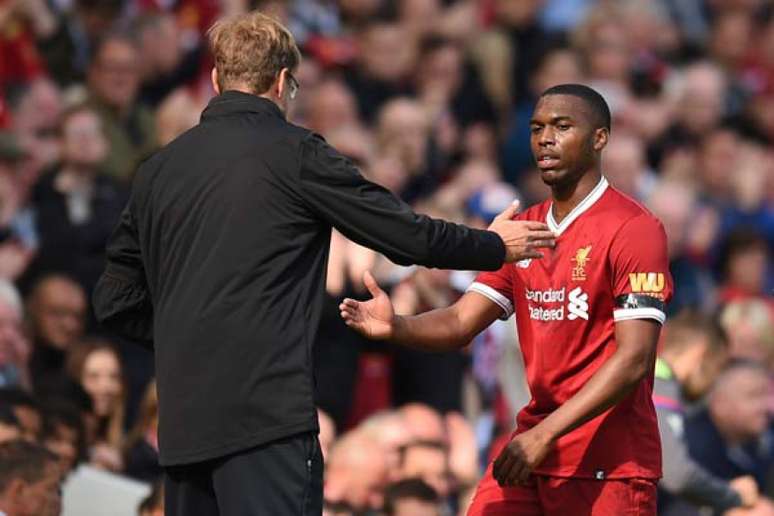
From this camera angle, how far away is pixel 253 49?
636cm

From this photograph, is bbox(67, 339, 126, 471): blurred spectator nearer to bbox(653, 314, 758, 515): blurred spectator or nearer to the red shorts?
bbox(653, 314, 758, 515): blurred spectator

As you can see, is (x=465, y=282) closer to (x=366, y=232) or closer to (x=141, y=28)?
(x=141, y=28)

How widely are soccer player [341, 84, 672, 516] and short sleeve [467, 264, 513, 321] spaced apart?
215 millimetres

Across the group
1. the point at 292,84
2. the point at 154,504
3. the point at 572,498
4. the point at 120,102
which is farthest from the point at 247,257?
the point at 120,102

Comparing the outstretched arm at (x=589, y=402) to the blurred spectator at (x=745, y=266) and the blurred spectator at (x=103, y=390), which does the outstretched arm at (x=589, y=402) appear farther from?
the blurred spectator at (x=745, y=266)

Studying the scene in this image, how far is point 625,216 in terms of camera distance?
6848 mm

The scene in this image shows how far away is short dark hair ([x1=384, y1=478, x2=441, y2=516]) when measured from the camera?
955cm

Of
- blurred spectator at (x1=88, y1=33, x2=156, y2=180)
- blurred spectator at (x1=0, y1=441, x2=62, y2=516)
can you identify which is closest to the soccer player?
blurred spectator at (x1=0, y1=441, x2=62, y2=516)

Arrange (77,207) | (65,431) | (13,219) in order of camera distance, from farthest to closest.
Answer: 1. (13,219)
2. (77,207)
3. (65,431)

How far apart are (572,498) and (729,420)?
3494 millimetres

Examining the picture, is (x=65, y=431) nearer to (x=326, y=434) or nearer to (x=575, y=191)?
(x=326, y=434)

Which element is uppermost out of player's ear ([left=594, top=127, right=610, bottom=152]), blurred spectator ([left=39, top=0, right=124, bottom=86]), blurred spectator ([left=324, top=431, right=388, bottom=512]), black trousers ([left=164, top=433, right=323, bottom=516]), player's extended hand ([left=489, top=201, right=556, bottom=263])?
blurred spectator ([left=39, top=0, right=124, bottom=86])

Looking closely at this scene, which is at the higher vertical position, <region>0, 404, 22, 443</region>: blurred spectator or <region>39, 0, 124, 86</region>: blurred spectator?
<region>39, 0, 124, 86</region>: blurred spectator

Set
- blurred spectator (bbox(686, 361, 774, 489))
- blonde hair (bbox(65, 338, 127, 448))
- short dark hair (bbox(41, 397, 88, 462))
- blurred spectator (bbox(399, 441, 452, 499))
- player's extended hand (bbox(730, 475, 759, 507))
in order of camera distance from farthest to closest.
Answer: blonde hair (bbox(65, 338, 127, 448)) < blurred spectator (bbox(399, 441, 452, 499)) < blurred spectator (bbox(686, 361, 774, 489)) < short dark hair (bbox(41, 397, 88, 462)) < player's extended hand (bbox(730, 475, 759, 507))
